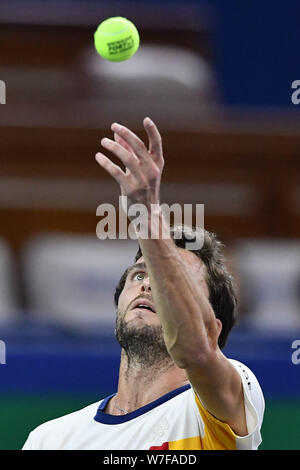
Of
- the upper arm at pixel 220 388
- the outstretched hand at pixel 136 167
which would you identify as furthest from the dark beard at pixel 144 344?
the outstretched hand at pixel 136 167

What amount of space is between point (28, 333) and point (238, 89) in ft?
15.7

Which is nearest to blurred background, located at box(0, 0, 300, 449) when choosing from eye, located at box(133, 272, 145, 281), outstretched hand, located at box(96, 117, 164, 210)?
eye, located at box(133, 272, 145, 281)

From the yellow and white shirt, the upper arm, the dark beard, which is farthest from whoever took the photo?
the dark beard

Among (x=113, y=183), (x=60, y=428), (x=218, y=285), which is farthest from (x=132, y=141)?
(x=113, y=183)

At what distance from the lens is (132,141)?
120 inches

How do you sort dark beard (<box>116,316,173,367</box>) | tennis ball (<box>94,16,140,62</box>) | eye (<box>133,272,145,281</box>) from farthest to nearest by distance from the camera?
tennis ball (<box>94,16,140,62</box>) < eye (<box>133,272,145,281</box>) < dark beard (<box>116,316,173,367</box>)

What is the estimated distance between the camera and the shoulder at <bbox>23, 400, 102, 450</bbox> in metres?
3.69

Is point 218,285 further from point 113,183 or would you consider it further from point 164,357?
point 113,183

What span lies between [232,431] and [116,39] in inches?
74.1

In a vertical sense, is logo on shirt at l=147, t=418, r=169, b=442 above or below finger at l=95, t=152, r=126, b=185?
below

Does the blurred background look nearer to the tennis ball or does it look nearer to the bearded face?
the bearded face

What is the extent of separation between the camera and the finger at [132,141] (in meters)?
3.02

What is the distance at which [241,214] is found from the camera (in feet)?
25.5

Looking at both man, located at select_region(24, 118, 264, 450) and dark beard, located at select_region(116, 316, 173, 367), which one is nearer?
man, located at select_region(24, 118, 264, 450)
